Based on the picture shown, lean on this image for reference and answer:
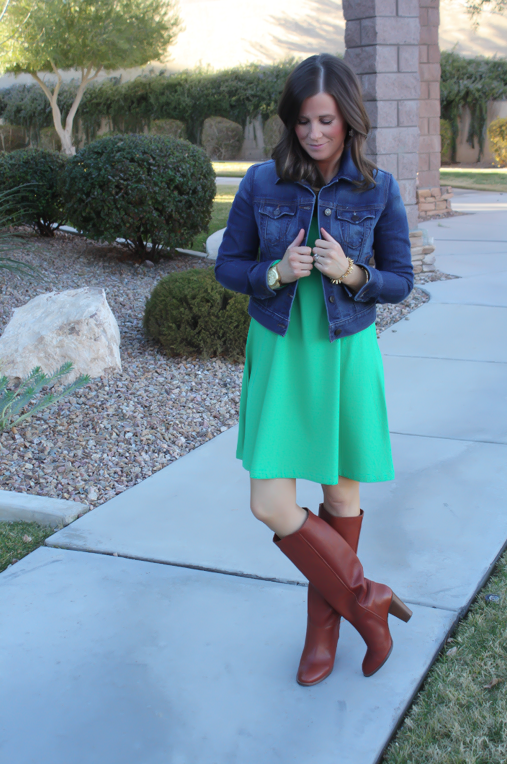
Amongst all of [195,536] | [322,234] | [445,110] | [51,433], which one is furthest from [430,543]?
[445,110]

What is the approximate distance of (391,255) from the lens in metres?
2.14

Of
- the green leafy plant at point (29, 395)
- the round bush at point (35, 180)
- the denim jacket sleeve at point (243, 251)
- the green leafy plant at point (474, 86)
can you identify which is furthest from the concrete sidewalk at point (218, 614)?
the green leafy plant at point (474, 86)

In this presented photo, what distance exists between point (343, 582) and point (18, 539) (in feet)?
5.48

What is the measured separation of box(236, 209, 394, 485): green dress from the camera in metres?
2.06

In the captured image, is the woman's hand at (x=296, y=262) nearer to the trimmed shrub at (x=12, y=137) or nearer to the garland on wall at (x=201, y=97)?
the garland on wall at (x=201, y=97)

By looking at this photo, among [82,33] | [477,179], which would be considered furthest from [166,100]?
[477,179]

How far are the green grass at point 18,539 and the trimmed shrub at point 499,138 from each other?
72.5 feet

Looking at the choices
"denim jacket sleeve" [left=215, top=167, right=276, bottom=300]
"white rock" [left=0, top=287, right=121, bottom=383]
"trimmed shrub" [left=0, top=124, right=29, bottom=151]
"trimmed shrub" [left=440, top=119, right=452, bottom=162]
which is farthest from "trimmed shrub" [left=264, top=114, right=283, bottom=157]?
"denim jacket sleeve" [left=215, top=167, right=276, bottom=300]

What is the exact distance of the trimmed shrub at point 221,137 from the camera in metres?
26.5

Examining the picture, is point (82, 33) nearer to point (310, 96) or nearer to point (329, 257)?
point (310, 96)

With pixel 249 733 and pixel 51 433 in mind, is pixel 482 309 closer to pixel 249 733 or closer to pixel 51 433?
pixel 51 433

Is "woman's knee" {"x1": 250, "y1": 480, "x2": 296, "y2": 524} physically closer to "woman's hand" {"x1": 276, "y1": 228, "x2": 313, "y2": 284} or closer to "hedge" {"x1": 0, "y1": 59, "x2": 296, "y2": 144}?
"woman's hand" {"x1": 276, "y1": 228, "x2": 313, "y2": 284}

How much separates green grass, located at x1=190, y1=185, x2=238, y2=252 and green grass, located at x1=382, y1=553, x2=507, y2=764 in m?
7.26

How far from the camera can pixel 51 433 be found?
4.21 m
